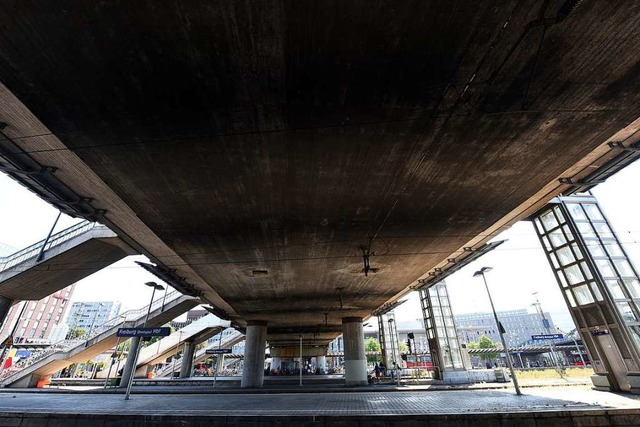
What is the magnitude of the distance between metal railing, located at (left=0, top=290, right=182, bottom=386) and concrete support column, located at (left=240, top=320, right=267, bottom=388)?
26.5 ft

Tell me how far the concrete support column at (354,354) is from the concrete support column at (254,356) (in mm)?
8191

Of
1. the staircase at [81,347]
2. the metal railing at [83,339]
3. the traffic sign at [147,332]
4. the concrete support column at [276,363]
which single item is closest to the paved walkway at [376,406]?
the traffic sign at [147,332]

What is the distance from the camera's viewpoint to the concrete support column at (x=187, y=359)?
133 feet

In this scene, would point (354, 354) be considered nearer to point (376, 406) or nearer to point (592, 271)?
point (376, 406)

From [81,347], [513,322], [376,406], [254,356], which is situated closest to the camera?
[376,406]

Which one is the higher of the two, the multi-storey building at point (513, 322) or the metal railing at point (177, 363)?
the multi-storey building at point (513, 322)

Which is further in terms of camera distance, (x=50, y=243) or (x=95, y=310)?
(x=95, y=310)

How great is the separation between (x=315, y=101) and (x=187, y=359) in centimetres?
4430

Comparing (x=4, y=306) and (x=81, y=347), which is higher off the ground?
(x=4, y=306)

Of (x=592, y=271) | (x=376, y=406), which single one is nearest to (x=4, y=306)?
(x=376, y=406)

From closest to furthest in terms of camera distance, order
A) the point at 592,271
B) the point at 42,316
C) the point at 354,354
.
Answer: the point at 592,271 → the point at 354,354 → the point at 42,316

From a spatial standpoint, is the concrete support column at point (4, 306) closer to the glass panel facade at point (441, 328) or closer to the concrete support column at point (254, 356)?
the concrete support column at point (254, 356)

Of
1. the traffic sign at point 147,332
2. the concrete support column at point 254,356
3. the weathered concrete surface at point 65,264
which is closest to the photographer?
the traffic sign at point 147,332

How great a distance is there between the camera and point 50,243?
60.1ft
